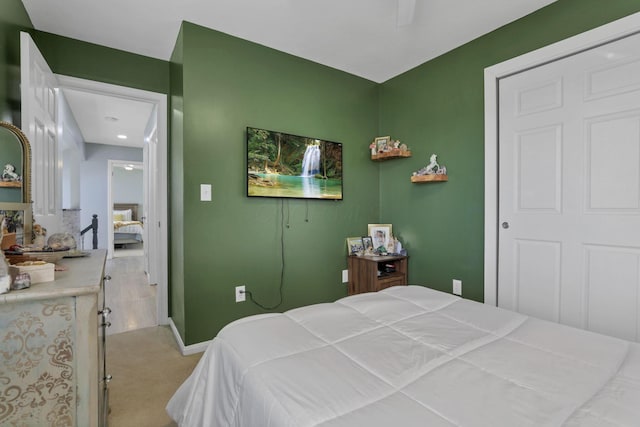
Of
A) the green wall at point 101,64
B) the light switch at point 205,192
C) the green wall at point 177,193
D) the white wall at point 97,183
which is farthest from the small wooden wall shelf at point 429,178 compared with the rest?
the white wall at point 97,183

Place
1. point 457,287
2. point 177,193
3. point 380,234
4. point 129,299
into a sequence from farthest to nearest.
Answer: point 129,299, point 380,234, point 457,287, point 177,193

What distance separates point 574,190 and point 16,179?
316 centimetres

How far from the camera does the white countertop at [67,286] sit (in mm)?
956

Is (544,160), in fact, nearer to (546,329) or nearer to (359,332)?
(546,329)

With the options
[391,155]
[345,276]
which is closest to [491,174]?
[391,155]

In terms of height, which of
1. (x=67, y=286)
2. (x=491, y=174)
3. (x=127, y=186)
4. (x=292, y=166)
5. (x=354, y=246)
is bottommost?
(x=354, y=246)

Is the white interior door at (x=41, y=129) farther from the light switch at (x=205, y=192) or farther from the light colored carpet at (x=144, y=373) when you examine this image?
the light colored carpet at (x=144, y=373)

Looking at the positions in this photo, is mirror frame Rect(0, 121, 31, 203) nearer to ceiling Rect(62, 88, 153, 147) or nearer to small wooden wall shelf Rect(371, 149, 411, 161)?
ceiling Rect(62, 88, 153, 147)

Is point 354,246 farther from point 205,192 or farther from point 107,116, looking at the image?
point 107,116

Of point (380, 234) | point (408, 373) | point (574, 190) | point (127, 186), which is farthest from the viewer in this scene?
point (127, 186)

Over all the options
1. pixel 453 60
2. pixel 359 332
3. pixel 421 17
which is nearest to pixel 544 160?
pixel 453 60

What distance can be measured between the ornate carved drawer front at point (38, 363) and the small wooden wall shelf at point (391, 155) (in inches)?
106

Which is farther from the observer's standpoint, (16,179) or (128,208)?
(128,208)

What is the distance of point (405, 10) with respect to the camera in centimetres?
159
